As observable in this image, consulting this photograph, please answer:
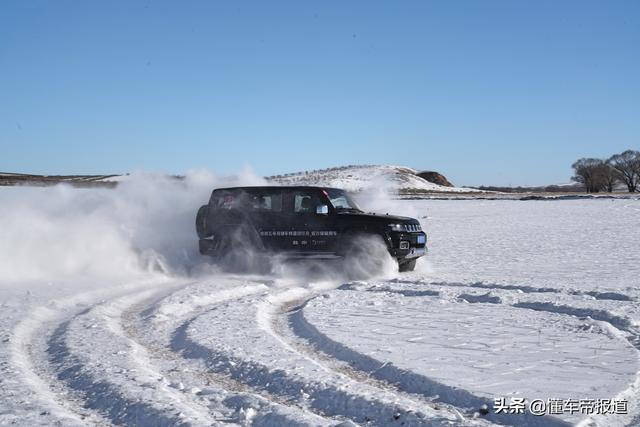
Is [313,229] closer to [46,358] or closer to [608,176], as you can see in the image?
[46,358]

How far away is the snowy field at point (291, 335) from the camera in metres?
4.23

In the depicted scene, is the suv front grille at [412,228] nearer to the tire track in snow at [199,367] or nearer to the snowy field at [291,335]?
the snowy field at [291,335]

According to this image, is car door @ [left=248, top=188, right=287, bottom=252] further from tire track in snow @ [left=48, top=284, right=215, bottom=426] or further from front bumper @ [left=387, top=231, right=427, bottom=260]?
tire track in snow @ [left=48, top=284, right=215, bottom=426]

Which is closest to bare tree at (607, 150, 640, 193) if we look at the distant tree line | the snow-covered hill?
the distant tree line

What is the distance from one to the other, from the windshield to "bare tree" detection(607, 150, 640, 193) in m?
94.2

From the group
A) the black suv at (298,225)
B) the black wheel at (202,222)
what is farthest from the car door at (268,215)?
the black wheel at (202,222)

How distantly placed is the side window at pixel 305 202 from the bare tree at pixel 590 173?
9004cm

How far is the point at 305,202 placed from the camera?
1177cm

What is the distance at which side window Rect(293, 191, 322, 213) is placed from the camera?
38.2 ft

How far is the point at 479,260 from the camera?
1291 centimetres

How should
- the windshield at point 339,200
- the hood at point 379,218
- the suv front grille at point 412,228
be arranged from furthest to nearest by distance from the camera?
the windshield at point 339,200, the suv front grille at point 412,228, the hood at point 379,218

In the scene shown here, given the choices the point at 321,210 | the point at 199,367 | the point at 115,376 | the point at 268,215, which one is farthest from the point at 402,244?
the point at 115,376

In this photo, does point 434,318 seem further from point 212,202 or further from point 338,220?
point 212,202

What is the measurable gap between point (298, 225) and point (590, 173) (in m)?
95.4
